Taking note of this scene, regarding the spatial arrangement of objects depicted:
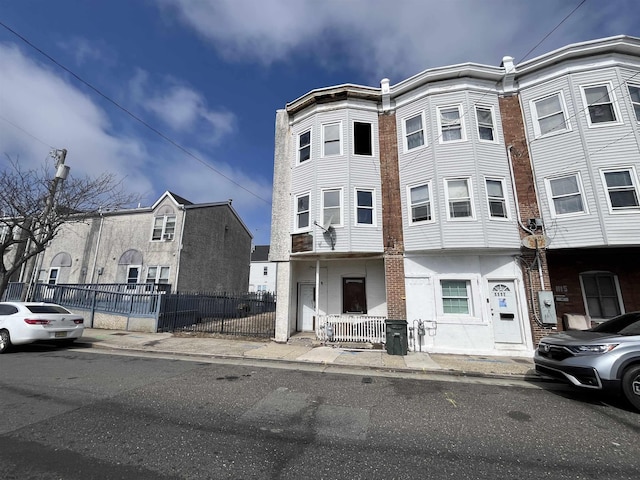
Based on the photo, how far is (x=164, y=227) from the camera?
20000 mm

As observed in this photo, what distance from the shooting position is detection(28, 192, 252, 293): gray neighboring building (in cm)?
1939

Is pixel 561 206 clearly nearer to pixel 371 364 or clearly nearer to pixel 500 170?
pixel 500 170

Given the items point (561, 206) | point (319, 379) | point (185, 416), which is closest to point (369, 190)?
point (561, 206)

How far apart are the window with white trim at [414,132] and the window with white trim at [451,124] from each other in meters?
0.75

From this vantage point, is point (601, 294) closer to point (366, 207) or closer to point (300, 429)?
point (366, 207)

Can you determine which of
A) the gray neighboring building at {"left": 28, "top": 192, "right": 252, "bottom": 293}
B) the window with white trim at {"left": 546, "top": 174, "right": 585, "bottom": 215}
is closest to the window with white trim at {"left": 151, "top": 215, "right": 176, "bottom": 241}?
the gray neighboring building at {"left": 28, "top": 192, "right": 252, "bottom": 293}

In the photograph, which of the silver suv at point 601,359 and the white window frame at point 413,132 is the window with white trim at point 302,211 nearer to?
the white window frame at point 413,132

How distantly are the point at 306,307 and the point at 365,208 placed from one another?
5.70 metres

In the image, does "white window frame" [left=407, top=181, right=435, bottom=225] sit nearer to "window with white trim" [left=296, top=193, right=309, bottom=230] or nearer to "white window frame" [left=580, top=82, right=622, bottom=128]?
"window with white trim" [left=296, top=193, right=309, bottom=230]

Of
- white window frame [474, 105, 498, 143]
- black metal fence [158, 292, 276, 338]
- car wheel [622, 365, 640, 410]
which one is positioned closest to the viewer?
car wheel [622, 365, 640, 410]

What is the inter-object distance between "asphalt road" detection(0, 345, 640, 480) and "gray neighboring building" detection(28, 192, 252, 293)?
13.1 meters

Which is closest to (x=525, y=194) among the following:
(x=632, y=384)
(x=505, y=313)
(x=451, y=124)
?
(x=451, y=124)

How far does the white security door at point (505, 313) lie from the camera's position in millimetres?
10383

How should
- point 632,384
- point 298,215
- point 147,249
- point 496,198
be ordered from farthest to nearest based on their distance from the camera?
1. point 147,249
2. point 298,215
3. point 496,198
4. point 632,384
